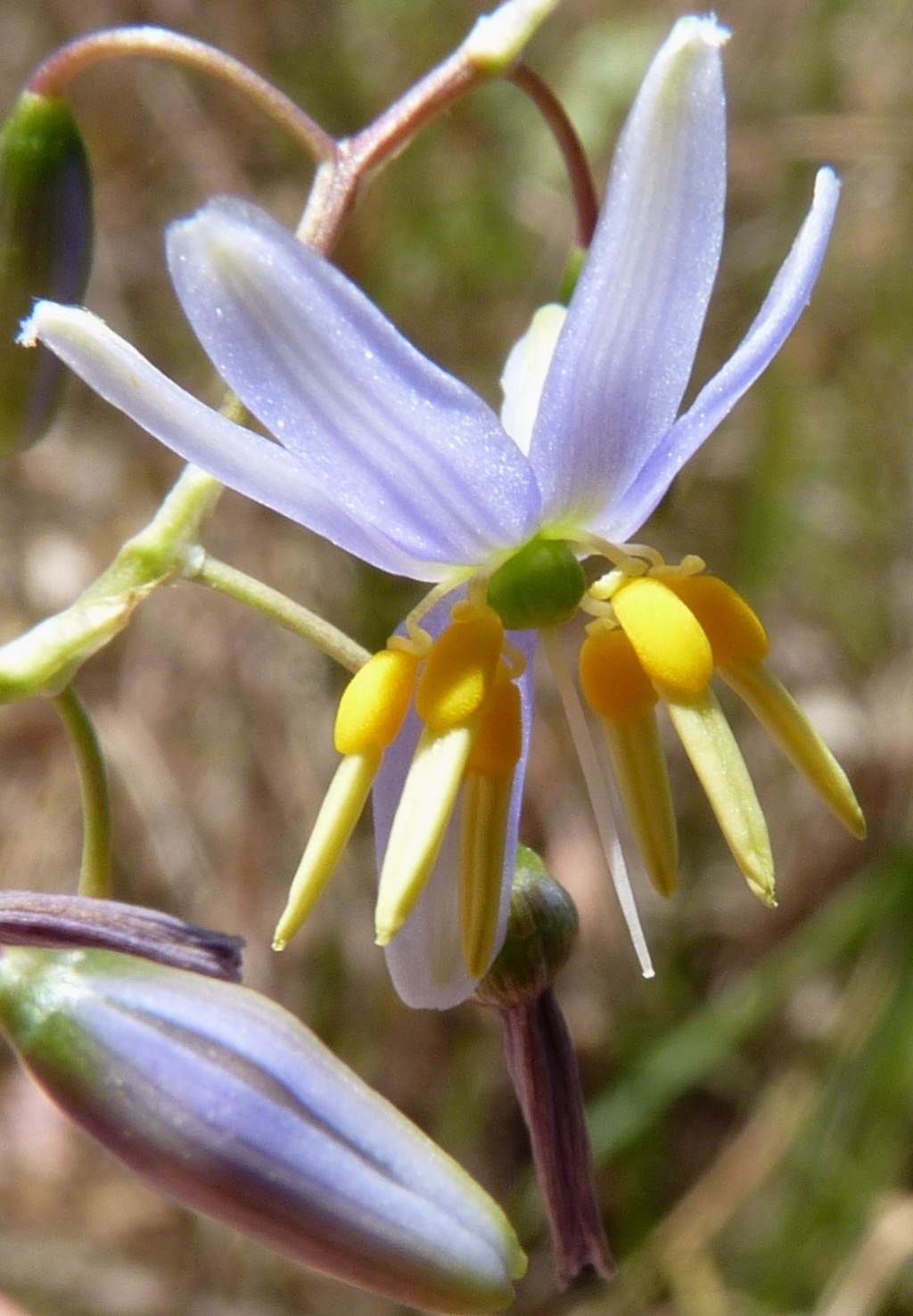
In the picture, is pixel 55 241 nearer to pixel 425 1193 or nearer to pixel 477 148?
pixel 425 1193

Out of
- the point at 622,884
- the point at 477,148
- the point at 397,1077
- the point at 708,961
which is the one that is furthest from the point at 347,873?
the point at 622,884

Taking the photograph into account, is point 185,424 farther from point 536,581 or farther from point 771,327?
point 771,327

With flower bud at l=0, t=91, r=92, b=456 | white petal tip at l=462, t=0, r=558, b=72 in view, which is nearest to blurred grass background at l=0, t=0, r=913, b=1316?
flower bud at l=0, t=91, r=92, b=456

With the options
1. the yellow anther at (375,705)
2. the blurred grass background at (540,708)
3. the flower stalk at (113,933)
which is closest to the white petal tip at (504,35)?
the yellow anther at (375,705)

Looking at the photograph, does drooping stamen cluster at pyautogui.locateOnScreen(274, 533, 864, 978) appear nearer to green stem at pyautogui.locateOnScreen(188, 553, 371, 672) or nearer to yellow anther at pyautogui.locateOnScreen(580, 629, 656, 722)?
yellow anther at pyautogui.locateOnScreen(580, 629, 656, 722)

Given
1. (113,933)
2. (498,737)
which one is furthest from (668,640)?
(113,933)

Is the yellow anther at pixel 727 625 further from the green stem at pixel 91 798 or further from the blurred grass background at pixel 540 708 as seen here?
the blurred grass background at pixel 540 708
